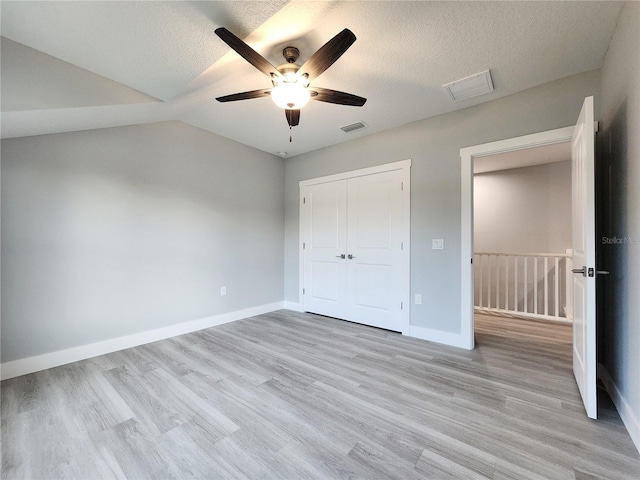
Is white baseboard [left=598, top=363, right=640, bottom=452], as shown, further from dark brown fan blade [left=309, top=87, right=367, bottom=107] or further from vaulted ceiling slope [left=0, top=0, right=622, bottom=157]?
dark brown fan blade [left=309, top=87, right=367, bottom=107]

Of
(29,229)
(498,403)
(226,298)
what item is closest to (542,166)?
(498,403)

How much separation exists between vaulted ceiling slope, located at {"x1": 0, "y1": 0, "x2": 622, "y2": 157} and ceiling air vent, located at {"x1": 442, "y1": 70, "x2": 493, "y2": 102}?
0.06 metres

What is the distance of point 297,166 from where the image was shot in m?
4.36

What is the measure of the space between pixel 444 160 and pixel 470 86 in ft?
2.47

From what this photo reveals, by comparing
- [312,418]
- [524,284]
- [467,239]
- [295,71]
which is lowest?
[312,418]

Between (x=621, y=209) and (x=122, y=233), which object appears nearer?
(x=621, y=209)

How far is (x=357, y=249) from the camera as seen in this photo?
12.0 feet

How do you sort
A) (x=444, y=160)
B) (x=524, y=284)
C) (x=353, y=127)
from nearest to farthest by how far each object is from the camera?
(x=444, y=160) < (x=353, y=127) < (x=524, y=284)

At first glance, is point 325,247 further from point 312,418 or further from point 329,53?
point 329,53

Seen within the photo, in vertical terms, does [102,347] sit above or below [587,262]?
below

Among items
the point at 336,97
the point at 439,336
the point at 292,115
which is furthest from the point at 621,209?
the point at 292,115

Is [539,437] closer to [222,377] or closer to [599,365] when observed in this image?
[599,365]

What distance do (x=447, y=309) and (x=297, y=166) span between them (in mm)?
3030

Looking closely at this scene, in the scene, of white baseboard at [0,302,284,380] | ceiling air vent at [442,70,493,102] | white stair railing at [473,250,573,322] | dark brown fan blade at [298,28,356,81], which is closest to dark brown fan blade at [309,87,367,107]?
dark brown fan blade at [298,28,356,81]
